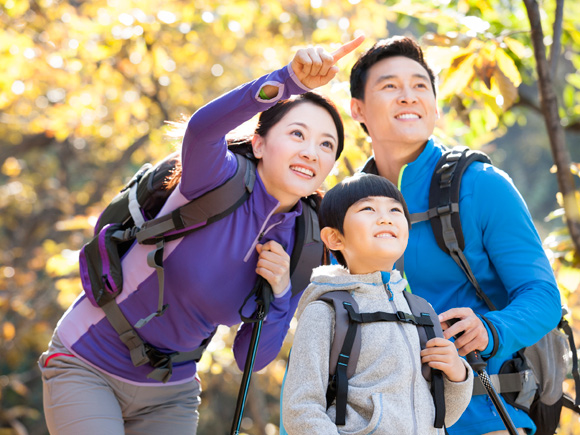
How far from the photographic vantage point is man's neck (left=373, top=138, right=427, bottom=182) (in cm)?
243

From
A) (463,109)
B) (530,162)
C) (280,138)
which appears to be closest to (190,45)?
(463,109)

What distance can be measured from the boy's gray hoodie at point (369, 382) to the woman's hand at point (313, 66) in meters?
0.62

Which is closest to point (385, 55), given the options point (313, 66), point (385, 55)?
point (385, 55)

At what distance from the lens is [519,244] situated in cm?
200

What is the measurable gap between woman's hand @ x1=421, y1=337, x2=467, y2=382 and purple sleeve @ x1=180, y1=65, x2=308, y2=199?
832 mm

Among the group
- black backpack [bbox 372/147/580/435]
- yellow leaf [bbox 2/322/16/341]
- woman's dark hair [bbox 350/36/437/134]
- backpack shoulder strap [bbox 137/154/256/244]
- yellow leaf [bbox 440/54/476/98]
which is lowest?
yellow leaf [bbox 2/322/16/341]

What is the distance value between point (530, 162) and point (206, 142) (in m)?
23.4

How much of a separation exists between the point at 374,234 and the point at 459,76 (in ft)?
4.33

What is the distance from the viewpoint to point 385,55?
99.2 inches

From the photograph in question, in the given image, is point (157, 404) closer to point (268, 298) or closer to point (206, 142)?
point (268, 298)

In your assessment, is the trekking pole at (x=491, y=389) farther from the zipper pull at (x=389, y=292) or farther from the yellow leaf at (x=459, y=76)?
the yellow leaf at (x=459, y=76)

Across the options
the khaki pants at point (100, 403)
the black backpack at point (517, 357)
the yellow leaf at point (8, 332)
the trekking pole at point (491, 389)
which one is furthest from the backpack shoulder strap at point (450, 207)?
the yellow leaf at point (8, 332)

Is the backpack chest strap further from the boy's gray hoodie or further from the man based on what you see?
the man

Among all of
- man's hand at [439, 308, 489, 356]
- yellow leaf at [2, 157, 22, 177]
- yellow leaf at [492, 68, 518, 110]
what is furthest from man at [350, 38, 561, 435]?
yellow leaf at [2, 157, 22, 177]
